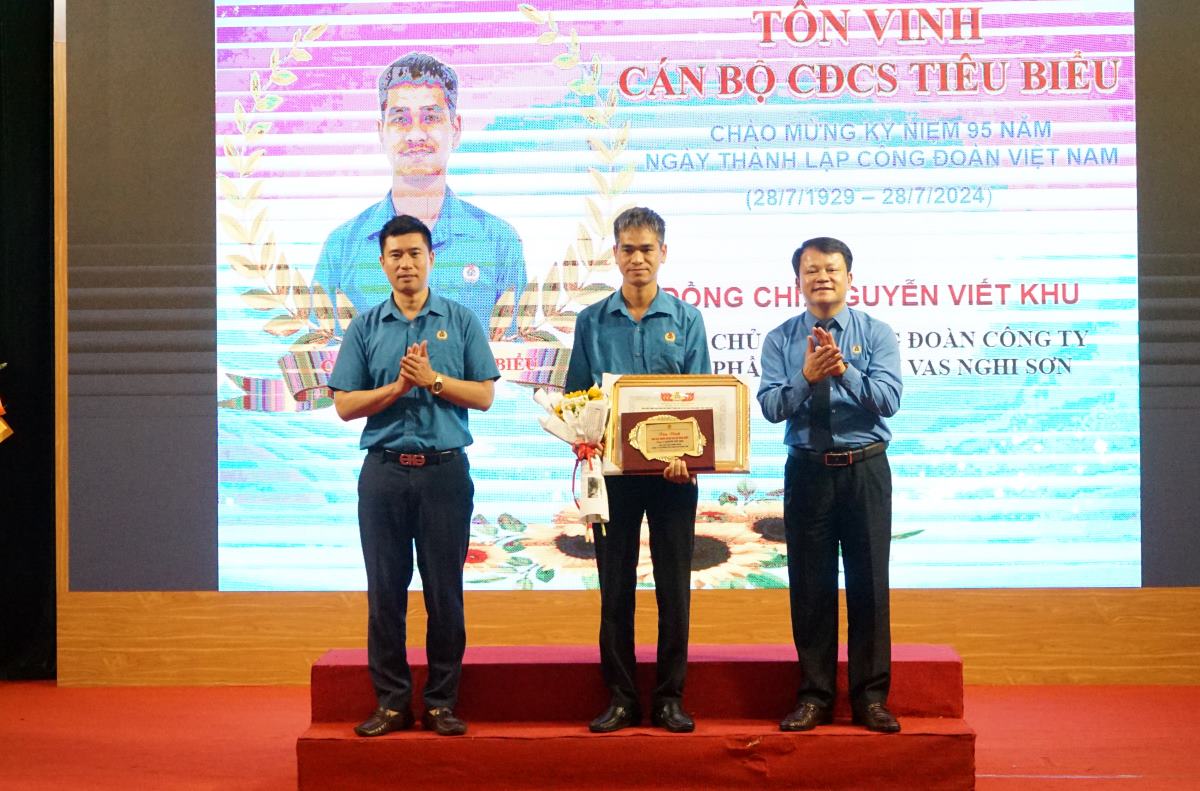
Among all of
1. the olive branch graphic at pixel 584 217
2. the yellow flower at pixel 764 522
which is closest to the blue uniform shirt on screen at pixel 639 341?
the olive branch graphic at pixel 584 217

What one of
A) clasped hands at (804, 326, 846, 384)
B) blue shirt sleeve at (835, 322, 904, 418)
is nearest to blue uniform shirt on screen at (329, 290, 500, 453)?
clasped hands at (804, 326, 846, 384)

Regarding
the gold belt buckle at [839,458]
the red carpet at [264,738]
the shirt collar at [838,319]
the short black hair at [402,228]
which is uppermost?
the short black hair at [402,228]

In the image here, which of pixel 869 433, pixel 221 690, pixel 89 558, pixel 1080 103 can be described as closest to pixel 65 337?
pixel 89 558

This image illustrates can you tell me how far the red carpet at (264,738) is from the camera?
12.8 ft

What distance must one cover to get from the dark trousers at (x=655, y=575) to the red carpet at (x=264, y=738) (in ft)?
1.40

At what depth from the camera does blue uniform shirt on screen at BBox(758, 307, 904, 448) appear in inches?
147

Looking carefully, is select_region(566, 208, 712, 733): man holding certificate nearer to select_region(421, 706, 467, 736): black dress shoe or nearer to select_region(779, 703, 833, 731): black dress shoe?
select_region(779, 703, 833, 731): black dress shoe

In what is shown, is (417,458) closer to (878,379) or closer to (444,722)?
(444,722)

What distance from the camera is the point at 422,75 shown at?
5375 mm

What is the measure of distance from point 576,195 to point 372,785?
275 centimetres

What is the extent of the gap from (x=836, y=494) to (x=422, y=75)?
282 cm

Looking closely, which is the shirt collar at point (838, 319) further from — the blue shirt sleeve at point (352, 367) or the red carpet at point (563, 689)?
the blue shirt sleeve at point (352, 367)

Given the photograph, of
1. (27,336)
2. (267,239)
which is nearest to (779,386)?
(267,239)

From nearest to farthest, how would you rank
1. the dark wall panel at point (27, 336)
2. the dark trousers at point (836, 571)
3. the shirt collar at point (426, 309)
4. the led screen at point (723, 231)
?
the dark trousers at point (836, 571) < the shirt collar at point (426, 309) < the led screen at point (723, 231) < the dark wall panel at point (27, 336)
